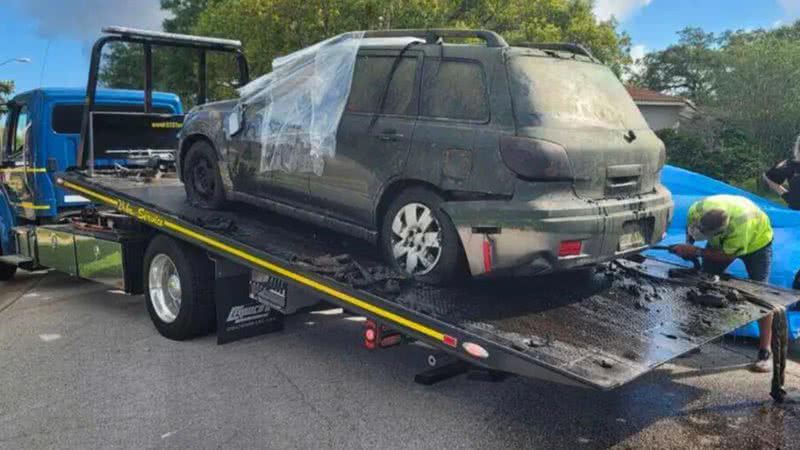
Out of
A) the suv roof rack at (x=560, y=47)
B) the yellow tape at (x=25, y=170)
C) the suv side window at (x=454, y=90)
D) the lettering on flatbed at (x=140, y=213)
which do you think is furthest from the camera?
the yellow tape at (x=25, y=170)

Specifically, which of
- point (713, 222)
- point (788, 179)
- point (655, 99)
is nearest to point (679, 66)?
point (655, 99)

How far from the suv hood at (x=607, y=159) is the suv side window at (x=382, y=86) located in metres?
0.96

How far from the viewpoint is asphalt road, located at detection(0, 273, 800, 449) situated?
436 cm

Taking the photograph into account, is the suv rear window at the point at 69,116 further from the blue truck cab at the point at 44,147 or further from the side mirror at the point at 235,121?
the side mirror at the point at 235,121

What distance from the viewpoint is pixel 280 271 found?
4895mm

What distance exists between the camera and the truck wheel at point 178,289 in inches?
233

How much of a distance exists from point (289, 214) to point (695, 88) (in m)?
36.1

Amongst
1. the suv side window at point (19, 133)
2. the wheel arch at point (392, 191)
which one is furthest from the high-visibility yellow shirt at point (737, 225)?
the suv side window at point (19, 133)

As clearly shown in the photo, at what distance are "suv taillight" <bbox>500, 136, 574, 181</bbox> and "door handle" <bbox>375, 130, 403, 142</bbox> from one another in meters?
0.79

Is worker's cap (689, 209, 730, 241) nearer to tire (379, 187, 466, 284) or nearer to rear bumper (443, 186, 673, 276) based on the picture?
rear bumper (443, 186, 673, 276)

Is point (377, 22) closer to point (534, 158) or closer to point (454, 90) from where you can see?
point (454, 90)

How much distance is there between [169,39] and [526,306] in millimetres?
4808

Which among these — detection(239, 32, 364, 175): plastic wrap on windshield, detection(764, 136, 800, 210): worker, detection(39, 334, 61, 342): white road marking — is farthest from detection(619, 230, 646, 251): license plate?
detection(39, 334, 61, 342): white road marking

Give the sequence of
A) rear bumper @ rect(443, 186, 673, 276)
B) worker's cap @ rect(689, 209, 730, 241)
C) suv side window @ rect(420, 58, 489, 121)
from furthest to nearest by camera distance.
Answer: worker's cap @ rect(689, 209, 730, 241), suv side window @ rect(420, 58, 489, 121), rear bumper @ rect(443, 186, 673, 276)
